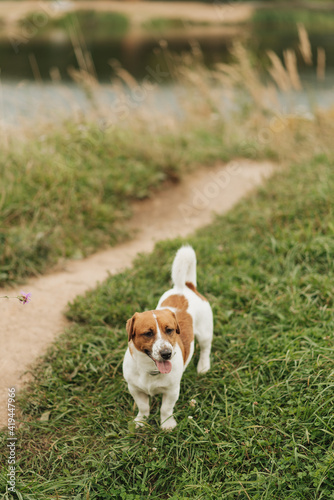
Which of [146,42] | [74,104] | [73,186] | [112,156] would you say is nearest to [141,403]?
[73,186]

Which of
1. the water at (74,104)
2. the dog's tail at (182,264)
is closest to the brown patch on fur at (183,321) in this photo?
the dog's tail at (182,264)

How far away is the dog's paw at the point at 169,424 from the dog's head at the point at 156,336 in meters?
0.56

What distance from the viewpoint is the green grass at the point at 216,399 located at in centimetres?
272

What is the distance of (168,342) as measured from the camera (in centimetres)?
262

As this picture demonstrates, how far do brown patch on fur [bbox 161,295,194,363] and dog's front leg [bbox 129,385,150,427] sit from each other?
349 mm

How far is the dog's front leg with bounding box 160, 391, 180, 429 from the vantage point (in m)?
2.94

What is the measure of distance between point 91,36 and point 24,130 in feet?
41.8

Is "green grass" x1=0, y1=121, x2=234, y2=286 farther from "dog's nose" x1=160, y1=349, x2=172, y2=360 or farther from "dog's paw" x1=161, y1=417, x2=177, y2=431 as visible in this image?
"dog's nose" x1=160, y1=349, x2=172, y2=360

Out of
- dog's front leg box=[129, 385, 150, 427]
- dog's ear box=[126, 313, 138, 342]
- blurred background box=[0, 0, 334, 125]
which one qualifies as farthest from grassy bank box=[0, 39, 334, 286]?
dog's ear box=[126, 313, 138, 342]

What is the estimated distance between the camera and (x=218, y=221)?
6.02 meters

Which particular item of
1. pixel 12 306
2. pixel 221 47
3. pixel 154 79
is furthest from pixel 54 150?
pixel 221 47

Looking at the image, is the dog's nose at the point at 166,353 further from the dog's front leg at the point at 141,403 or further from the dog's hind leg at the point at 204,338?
the dog's hind leg at the point at 204,338

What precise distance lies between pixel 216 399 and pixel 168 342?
0.92m

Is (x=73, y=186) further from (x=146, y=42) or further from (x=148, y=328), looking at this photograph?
(x=146, y=42)
